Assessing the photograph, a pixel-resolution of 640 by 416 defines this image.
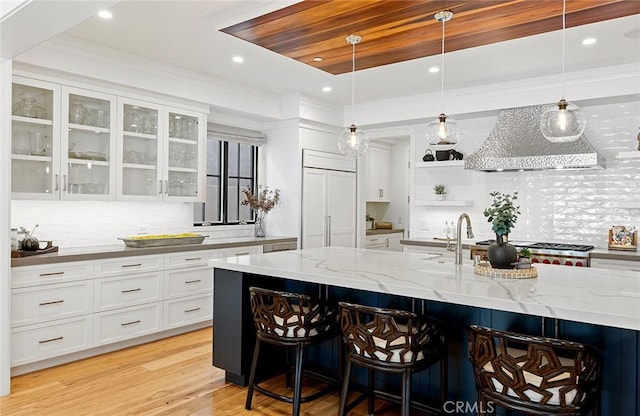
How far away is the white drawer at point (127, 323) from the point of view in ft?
12.6

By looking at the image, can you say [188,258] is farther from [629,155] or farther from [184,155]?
[629,155]

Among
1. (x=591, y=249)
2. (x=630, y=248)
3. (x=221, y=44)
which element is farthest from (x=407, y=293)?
(x=630, y=248)

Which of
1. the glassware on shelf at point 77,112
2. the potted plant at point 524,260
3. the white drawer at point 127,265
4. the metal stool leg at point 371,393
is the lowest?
the metal stool leg at point 371,393

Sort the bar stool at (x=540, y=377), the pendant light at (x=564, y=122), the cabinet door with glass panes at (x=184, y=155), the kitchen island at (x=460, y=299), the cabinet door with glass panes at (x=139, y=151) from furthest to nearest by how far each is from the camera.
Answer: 1. the cabinet door with glass panes at (x=184, y=155)
2. the cabinet door with glass panes at (x=139, y=151)
3. the pendant light at (x=564, y=122)
4. the kitchen island at (x=460, y=299)
5. the bar stool at (x=540, y=377)

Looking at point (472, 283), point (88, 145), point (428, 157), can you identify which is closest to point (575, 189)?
point (428, 157)

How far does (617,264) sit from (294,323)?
10.8 feet

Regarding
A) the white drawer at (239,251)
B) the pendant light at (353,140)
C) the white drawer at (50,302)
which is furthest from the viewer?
the white drawer at (239,251)

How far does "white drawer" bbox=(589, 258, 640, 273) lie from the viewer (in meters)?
4.14

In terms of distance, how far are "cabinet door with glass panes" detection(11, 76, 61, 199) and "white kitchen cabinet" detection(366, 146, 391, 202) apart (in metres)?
4.71

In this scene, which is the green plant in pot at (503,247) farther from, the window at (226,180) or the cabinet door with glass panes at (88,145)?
the window at (226,180)

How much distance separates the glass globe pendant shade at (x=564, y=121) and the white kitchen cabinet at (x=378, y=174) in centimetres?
489

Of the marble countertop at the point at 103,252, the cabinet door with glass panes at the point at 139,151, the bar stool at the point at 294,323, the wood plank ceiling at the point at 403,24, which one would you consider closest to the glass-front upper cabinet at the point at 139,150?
the cabinet door with glass panes at the point at 139,151

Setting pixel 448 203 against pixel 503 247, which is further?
pixel 448 203

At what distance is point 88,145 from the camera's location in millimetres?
4043
